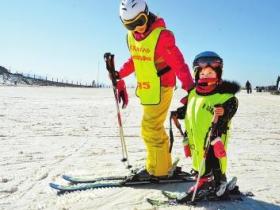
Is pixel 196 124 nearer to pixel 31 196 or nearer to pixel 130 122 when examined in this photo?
pixel 31 196

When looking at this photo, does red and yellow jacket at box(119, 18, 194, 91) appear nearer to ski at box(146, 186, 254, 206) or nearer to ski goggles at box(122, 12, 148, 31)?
ski goggles at box(122, 12, 148, 31)

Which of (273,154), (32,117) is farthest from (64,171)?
(32,117)

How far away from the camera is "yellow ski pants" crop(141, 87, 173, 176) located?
531 cm

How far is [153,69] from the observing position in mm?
5215

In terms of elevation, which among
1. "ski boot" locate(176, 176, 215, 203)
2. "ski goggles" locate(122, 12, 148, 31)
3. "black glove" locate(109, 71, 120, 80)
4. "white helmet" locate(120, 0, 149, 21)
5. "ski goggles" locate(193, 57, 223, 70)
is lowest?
"ski boot" locate(176, 176, 215, 203)

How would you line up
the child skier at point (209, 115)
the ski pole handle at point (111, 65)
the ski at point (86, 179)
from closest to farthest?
the child skier at point (209, 115), the ski at point (86, 179), the ski pole handle at point (111, 65)

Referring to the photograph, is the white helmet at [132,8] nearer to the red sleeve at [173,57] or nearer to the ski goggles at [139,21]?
the ski goggles at [139,21]

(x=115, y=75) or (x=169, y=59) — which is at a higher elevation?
(x=169, y=59)

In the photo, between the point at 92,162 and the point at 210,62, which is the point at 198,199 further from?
the point at 92,162

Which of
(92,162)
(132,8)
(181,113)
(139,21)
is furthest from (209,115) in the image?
(92,162)

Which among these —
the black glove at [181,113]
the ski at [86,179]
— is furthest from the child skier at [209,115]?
the ski at [86,179]

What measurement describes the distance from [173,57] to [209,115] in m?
0.98

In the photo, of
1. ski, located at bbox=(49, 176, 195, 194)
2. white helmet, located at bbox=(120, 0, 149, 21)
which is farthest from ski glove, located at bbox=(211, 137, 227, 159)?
white helmet, located at bbox=(120, 0, 149, 21)

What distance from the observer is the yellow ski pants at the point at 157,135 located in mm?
5309
